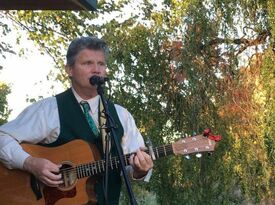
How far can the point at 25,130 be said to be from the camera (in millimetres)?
3020

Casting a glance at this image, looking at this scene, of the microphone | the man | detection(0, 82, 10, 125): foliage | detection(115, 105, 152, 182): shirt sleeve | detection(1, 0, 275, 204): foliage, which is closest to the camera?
the microphone

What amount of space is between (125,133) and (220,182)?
3016 mm

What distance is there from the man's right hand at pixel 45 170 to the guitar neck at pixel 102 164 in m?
0.11

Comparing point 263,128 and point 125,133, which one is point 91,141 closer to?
point 125,133

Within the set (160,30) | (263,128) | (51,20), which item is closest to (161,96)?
(160,30)

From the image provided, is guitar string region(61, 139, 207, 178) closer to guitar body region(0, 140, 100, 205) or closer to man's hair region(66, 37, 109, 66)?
guitar body region(0, 140, 100, 205)

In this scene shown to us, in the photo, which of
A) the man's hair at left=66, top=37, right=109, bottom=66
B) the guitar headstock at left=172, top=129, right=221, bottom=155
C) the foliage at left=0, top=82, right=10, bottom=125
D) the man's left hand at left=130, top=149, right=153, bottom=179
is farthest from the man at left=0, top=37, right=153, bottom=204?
the foliage at left=0, top=82, right=10, bottom=125

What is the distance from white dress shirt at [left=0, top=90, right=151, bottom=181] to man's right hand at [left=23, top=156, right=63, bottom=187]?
7cm

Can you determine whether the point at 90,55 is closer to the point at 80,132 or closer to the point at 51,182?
the point at 80,132

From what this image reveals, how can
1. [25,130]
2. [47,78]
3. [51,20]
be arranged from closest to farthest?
[25,130], [47,78], [51,20]

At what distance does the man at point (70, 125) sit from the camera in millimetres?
2900

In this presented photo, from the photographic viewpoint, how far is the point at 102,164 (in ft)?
9.32

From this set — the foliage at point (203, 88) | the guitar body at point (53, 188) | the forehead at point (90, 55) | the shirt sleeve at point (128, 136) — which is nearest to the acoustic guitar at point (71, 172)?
the guitar body at point (53, 188)

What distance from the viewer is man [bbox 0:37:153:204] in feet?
9.52
